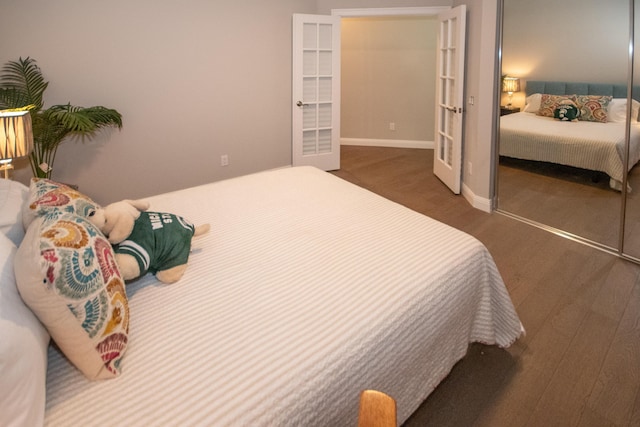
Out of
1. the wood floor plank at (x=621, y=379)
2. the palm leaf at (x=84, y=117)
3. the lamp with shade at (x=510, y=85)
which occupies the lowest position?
the wood floor plank at (x=621, y=379)

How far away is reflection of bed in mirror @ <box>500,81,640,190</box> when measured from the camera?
9.88ft

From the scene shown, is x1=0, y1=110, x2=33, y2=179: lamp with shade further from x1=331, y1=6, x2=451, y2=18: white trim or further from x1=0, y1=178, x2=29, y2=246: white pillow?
x1=331, y1=6, x2=451, y2=18: white trim

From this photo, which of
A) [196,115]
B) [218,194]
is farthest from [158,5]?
[218,194]

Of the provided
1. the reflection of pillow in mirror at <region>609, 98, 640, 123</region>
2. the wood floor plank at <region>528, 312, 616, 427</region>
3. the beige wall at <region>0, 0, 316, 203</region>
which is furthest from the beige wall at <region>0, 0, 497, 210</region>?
the wood floor plank at <region>528, 312, 616, 427</region>

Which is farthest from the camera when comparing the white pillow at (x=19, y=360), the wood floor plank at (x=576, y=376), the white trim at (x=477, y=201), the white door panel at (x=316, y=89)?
the white door panel at (x=316, y=89)

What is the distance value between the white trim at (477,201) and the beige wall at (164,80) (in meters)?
2.14

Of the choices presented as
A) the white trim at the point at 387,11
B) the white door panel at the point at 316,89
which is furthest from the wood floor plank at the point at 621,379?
the white trim at the point at 387,11

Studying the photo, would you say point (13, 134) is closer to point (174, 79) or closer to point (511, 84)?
point (174, 79)

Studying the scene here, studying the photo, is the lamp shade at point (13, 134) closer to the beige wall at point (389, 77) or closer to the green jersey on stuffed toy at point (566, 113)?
the green jersey on stuffed toy at point (566, 113)

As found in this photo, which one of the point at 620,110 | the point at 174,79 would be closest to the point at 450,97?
the point at 620,110

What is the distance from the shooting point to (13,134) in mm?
2148

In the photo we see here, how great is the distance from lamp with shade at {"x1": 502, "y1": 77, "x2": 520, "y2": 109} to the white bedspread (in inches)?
7.2

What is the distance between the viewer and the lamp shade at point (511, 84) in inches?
144

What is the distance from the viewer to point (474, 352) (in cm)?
212
